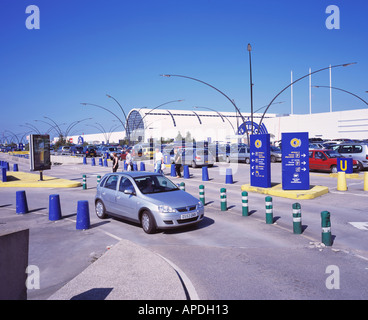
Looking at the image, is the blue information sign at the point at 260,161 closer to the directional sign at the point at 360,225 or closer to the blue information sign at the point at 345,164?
the directional sign at the point at 360,225

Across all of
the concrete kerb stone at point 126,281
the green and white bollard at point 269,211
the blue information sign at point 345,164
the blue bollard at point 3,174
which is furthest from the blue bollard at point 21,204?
the blue information sign at point 345,164

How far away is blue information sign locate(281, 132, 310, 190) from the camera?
14914 millimetres

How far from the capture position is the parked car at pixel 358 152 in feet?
75.2

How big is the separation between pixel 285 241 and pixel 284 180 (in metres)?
7.13

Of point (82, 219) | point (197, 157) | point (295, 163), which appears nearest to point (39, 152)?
point (197, 157)

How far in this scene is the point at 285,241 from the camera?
838cm

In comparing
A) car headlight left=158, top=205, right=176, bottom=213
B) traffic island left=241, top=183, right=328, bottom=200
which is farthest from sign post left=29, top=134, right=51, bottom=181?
car headlight left=158, top=205, right=176, bottom=213

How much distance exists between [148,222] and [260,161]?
26.6 ft

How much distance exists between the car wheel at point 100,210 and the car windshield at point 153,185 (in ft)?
6.15

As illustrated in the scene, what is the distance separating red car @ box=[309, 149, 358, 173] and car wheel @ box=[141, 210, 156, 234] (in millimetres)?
16913

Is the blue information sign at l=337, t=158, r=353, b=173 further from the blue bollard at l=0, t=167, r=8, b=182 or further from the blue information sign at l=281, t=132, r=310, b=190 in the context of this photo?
the blue bollard at l=0, t=167, r=8, b=182

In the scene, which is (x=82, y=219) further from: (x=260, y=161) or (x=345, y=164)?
(x=345, y=164)
